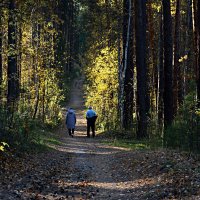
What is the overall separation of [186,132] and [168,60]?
4.93m

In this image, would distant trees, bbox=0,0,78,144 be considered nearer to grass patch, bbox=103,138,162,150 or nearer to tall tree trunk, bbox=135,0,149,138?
tall tree trunk, bbox=135,0,149,138

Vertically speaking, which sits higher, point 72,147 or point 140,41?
point 140,41

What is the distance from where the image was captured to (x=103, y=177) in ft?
38.4

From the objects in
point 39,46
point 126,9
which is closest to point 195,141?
point 126,9

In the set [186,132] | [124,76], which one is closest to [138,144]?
[124,76]

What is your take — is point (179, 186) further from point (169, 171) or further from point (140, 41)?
point (140, 41)

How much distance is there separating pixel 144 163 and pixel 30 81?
721 inches

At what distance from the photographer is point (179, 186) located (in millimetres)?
8758

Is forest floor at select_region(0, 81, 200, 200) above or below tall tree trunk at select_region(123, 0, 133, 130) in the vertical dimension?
below

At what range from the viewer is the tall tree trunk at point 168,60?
17.5 m

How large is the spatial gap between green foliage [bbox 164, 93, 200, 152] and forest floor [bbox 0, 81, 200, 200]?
813 mm

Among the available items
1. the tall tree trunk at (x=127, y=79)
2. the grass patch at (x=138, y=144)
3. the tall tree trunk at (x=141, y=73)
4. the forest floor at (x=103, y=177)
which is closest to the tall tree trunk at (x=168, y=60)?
the grass patch at (x=138, y=144)

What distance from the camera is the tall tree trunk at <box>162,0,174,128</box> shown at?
17.5m

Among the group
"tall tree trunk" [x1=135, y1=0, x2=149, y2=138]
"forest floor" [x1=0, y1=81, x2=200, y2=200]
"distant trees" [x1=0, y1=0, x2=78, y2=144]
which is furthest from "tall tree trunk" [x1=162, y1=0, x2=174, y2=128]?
"distant trees" [x1=0, y1=0, x2=78, y2=144]
